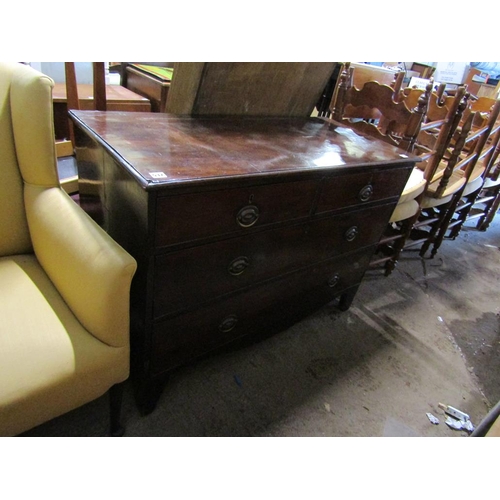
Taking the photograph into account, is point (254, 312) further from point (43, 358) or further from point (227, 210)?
point (43, 358)

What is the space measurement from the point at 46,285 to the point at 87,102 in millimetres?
1055

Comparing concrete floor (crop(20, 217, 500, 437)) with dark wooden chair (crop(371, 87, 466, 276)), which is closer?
concrete floor (crop(20, 217, 500, 437))

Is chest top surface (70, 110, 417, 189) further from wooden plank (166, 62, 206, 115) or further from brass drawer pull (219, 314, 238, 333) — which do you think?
brass drawer pull (219, 314, 238, 333)

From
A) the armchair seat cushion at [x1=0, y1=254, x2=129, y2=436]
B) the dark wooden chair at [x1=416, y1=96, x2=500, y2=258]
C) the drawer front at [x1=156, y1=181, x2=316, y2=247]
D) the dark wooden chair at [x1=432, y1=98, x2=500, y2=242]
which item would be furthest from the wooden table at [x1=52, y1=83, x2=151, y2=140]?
the dark wooden chair at [x1=432, y1=98, x2=500, y2=242]

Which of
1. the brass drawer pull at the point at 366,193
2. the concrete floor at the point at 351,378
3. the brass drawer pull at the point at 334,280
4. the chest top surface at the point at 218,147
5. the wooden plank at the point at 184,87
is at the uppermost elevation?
the wooden plank at the point at 184,87

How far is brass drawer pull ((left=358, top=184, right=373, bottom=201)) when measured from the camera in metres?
1.28

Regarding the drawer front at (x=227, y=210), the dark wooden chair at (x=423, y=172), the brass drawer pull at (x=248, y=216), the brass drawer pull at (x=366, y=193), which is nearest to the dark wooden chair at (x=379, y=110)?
the dark wooden chair at (x=423, y=172)

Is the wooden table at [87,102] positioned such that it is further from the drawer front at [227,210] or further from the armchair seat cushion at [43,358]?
the drawer front at [227,210]

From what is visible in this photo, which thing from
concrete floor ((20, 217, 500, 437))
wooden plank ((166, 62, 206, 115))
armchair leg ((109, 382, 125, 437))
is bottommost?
concrete floor ((20, 217, 500, 437))

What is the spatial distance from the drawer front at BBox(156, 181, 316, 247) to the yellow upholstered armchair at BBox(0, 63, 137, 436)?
136 millimetres

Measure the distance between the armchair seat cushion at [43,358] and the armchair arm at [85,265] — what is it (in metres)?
0.04

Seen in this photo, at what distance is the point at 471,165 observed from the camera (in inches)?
89.8

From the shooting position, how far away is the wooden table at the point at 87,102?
63.6 inches

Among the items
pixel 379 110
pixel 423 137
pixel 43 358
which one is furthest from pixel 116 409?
pixel 423 137
